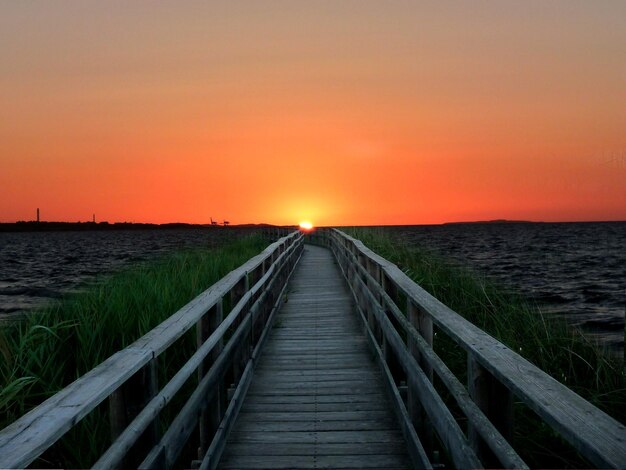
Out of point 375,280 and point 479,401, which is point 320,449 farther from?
point 375,280

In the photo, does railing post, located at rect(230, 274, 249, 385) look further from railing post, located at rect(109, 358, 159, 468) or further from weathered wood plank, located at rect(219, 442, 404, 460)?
railing post, located at rect(109, 358, 159, 468)

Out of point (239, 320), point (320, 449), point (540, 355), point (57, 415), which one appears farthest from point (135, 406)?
point (540, 355)

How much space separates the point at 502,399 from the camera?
2.56 metres

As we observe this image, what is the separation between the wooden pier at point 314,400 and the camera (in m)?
1.96

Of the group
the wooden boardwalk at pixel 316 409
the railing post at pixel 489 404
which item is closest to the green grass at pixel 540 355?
the wooden boardwalk at pixel 316 409

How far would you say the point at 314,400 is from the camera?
544 cm

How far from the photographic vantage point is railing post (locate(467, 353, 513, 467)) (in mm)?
2527

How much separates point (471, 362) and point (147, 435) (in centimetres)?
162

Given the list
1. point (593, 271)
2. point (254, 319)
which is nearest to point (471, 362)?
point (254, 319)

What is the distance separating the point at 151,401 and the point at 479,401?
1.60 metres

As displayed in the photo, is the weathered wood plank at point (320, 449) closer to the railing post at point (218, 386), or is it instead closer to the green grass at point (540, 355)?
the railing post at point (218, 386)

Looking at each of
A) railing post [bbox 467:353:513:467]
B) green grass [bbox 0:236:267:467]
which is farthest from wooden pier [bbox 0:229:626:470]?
green grass [bbox 0:236:267:467]

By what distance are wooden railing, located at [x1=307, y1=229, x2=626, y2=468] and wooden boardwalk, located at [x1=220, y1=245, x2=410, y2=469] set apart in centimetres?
27

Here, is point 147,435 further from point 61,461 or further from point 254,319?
point 254,319
